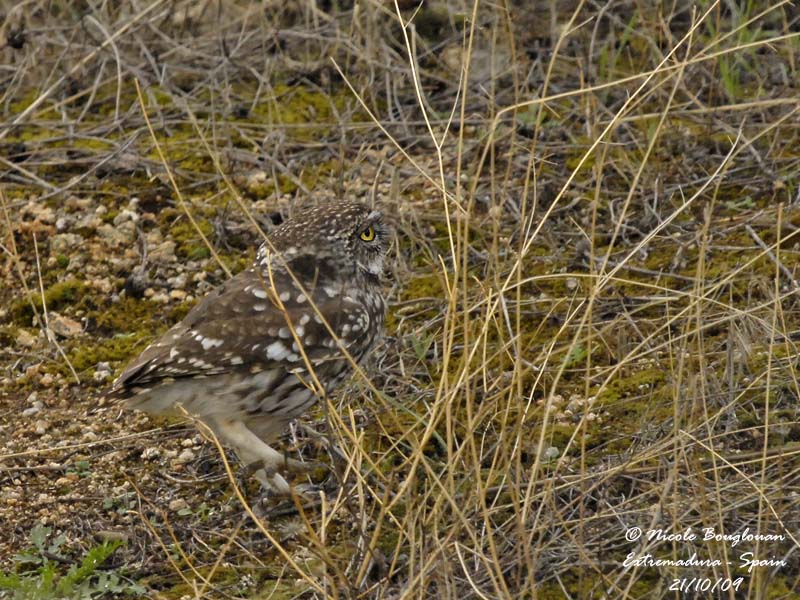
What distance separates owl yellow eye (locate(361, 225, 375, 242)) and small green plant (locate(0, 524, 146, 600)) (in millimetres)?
1657

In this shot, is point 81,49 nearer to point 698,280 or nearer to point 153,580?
point 153,580

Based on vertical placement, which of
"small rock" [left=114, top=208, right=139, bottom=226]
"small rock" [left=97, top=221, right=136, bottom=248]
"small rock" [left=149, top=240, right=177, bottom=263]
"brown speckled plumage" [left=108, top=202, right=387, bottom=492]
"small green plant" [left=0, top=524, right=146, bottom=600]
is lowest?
"small rock" [left=149, top=240, right=177, bottom=263]

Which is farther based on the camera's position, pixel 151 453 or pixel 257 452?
pixel 151 453

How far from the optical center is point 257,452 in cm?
508

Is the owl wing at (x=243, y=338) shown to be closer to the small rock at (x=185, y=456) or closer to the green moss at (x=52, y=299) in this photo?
the small rock at (x=185, y=456)

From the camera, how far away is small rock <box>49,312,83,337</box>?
20.7 feet

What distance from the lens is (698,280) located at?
12.6ft

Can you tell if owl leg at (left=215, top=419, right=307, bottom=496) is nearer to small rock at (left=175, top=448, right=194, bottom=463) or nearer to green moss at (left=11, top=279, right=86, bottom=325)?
small rock at (left=175, top=448, right=194, bottom=463)

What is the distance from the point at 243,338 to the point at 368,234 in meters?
0.86

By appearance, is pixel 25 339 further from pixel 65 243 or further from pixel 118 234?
pixel 118 234

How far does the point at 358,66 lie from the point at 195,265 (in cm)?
178

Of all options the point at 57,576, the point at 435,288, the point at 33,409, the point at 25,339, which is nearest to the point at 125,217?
the point at 25,339

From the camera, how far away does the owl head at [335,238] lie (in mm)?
5387

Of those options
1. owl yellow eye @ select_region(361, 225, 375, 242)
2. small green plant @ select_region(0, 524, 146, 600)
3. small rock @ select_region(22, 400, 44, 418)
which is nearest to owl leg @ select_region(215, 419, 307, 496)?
small green plant @ select_region(0, 524, 146, 600)
